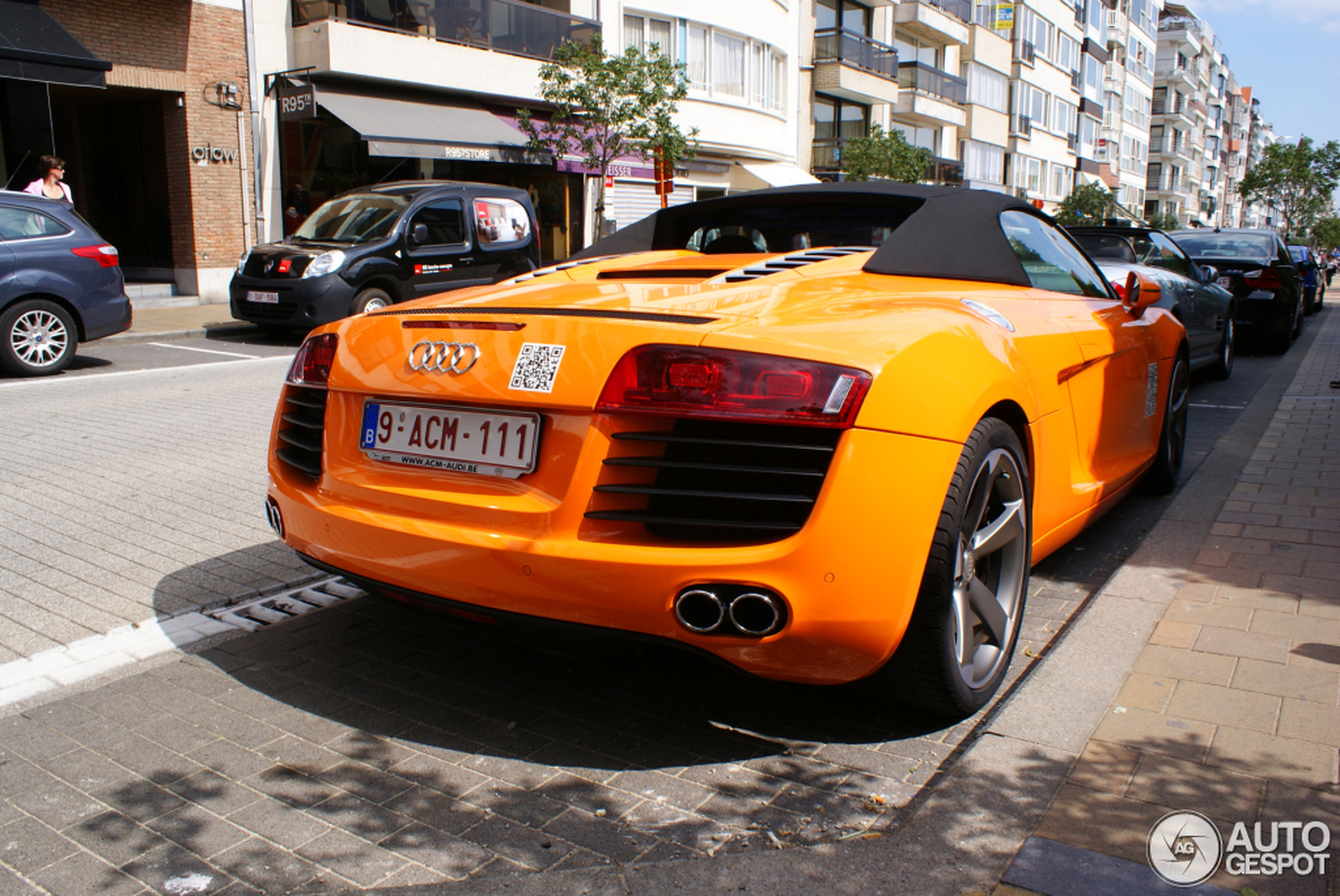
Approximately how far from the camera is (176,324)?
1523 centimetres

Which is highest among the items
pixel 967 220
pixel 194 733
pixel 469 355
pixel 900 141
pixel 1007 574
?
pixel 900 141

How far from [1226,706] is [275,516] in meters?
2.71

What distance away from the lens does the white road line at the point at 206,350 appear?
1247cm

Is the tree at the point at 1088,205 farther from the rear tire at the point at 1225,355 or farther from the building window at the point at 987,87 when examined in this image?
the rear tire at the point at 1225,355

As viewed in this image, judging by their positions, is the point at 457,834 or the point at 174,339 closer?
the point at 457,834

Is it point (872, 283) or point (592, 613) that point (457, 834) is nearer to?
point (592, 613)

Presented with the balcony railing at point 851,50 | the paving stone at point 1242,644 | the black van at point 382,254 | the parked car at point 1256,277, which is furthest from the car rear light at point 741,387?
the balcony railing at point 851,50

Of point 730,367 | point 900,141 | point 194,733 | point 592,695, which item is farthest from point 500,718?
point 900,141

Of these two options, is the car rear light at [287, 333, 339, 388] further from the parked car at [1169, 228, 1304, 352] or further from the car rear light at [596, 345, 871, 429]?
the parked car at [1169, 228, 1304, 352]

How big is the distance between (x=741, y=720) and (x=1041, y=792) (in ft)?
2.59

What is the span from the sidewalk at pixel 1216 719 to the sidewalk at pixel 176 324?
457 inches

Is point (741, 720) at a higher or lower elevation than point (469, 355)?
lower

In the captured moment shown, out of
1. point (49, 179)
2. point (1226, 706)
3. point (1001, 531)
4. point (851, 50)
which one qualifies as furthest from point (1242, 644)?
point (851, 50)

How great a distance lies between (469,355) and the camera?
8.81 feet
